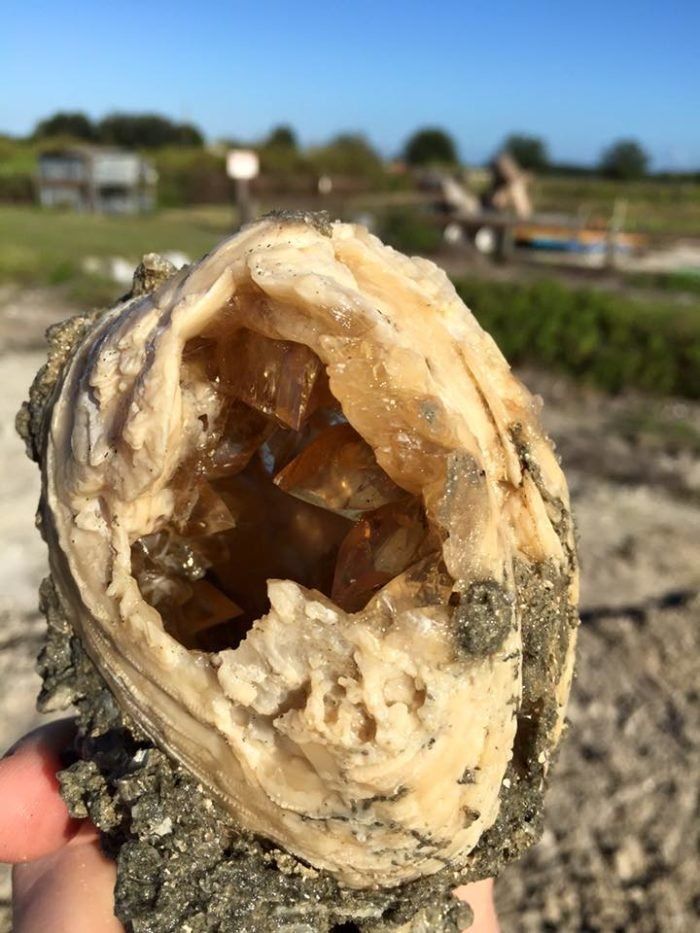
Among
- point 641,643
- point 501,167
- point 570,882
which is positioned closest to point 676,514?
point 641,643

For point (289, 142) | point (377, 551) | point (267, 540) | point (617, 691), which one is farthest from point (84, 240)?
point (289, 142)

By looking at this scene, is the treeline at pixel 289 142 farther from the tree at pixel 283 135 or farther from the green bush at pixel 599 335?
the green bush at pixel 599 335

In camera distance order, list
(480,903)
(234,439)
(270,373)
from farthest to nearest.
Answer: (480,903)
(234,439)
(270,373)

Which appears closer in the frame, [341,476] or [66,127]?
[341,476]

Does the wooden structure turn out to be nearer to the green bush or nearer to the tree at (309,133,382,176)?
the tree at (309,133,382,176)

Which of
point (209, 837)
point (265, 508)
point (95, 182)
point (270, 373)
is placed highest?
point (270, 373)

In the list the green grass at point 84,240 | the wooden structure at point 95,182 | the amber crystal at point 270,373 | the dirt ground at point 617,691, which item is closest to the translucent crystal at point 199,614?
the amber crystal at point 270,373

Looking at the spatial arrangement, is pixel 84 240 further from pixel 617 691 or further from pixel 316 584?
pixel 316 584
